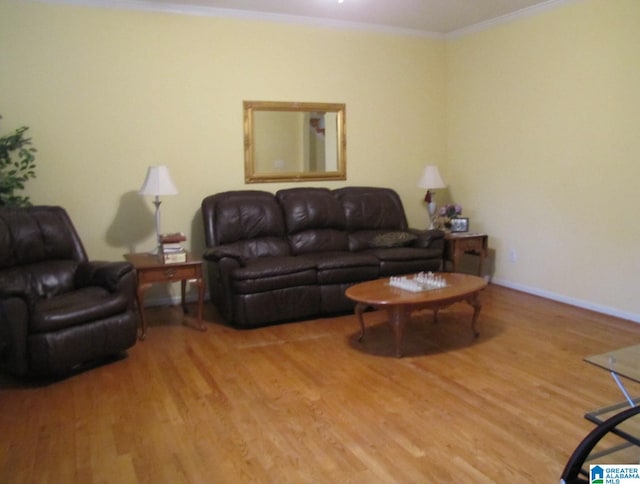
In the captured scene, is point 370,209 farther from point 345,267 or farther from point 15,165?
point 15,165

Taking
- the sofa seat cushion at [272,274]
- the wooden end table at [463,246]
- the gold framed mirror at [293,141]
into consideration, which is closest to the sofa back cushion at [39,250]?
the sofa seat cushion at [272,274]

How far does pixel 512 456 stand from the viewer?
220 centimetres

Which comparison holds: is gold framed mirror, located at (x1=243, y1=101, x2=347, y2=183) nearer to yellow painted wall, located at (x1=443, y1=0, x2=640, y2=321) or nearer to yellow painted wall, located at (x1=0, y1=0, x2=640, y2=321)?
yellow painted wall, located at (x1=0, y1=0, x2=640, y2=321)

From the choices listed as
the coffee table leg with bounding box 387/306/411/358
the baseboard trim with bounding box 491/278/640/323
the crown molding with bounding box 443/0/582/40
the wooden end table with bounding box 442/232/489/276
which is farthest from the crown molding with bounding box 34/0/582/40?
the coffee table leg with bounding box 387/306/411/358

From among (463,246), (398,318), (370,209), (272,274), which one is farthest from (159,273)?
(463,246)

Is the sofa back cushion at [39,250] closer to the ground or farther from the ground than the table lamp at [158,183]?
closer to the ground

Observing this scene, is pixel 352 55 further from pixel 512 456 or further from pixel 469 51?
pixel 512 456

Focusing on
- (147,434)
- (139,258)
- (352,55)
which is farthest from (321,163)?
(147,434)

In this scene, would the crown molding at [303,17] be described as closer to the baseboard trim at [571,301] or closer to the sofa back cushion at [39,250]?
the sofa back cushion at [39,250]

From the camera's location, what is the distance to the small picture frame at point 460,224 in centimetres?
526

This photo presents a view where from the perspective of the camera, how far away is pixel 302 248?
15.4 feet

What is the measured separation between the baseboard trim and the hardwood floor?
0.13 metres

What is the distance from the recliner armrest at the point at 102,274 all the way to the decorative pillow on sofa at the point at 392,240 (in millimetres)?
2204

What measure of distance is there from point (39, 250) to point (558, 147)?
4.29 meters
